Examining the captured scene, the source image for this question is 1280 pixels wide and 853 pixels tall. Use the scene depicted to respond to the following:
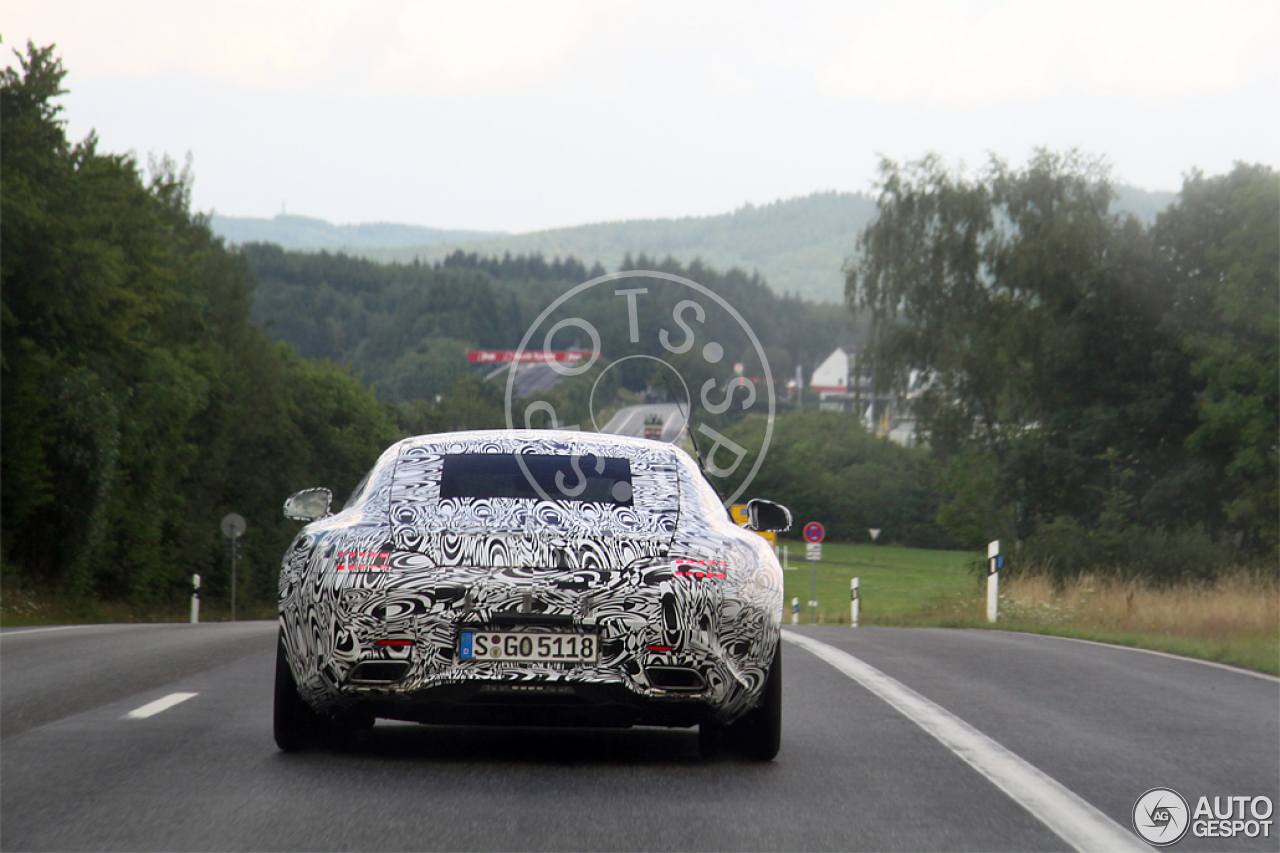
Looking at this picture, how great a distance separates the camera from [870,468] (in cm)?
11406

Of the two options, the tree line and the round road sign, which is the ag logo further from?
the round road sign

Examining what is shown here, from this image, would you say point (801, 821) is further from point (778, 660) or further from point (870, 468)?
point (870, 468)

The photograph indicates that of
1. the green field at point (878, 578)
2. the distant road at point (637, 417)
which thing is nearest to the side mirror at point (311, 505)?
the distant road at point (637, 417)

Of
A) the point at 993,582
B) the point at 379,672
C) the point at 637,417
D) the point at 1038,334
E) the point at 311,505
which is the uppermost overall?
the point at 1038,334

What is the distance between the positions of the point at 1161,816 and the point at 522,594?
2492mm

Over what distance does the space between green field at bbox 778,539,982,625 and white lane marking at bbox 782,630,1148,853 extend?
24.7m

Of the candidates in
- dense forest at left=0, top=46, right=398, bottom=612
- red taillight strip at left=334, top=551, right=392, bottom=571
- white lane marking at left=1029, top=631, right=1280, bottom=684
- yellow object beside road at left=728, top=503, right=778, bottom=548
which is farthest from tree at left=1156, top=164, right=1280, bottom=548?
red taillight strip at left=334, top=551, right=392, bottom=571

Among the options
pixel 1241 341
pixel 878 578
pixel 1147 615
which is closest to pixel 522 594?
pixel 1147 615

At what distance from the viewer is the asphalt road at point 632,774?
4.95m

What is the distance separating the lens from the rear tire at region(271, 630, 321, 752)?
6.29 metres

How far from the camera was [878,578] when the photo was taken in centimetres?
7900

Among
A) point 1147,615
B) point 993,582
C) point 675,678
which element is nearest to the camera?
point 675,678

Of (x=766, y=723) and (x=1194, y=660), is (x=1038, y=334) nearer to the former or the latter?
(x=1194, y=660)

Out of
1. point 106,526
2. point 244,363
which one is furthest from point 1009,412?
point 244,363
